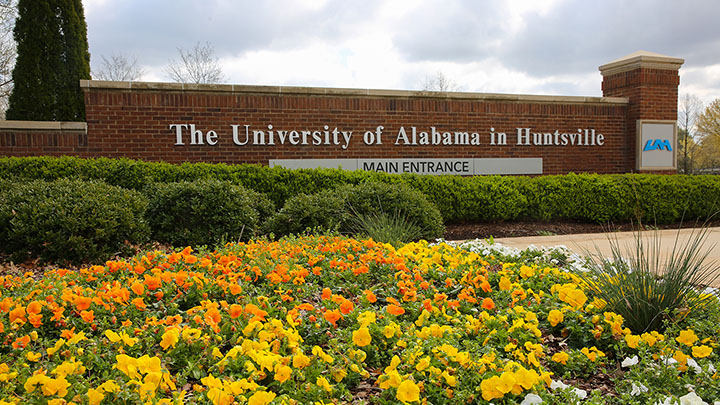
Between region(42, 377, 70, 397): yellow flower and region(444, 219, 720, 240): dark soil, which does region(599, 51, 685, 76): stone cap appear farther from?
region(42, 377, 70, 397): yellow flower

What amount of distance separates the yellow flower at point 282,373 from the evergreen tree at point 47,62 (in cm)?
1563

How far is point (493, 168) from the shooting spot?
1230 centimetres

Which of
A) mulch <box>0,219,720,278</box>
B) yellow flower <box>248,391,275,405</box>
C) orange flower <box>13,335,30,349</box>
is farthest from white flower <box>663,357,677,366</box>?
mulch <box>0,219,720,278</box>

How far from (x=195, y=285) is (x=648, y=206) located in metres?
9.82

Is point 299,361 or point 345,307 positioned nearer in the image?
point 299,361

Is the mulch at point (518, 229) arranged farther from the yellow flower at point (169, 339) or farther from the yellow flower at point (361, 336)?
the yellow flower at point (169, 339)

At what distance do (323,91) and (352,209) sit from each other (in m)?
4.65

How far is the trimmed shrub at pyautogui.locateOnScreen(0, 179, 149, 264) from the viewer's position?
582 centimetres

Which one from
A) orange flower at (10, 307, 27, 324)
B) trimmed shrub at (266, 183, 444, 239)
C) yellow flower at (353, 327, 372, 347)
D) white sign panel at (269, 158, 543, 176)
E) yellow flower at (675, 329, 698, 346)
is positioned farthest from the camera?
white sign panel at (269, 158, 543, 176)

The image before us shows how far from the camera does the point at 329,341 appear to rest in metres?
2.88

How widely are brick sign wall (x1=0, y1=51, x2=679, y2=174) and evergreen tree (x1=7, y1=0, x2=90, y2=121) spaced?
628cm

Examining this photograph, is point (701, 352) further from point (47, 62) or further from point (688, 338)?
point (47, 62)

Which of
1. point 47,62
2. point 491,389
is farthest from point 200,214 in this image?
point 47,62

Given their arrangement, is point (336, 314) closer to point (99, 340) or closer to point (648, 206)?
point (99, 340)
